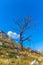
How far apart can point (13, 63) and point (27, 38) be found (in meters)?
22.2

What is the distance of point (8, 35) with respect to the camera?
57.5 m

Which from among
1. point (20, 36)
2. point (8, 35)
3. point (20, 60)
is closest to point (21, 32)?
point (20, 36)

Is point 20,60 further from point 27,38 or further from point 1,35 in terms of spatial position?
point 1,35

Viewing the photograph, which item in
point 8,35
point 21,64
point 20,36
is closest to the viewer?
point 21,64

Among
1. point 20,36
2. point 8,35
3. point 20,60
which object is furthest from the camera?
point 8,35

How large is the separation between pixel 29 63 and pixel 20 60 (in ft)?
3.64

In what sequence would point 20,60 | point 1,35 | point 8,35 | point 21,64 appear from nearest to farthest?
point 21,64
point 20,60
point 1,35
point 8,35

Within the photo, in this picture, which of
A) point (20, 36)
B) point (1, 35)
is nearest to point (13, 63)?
point (20, 36)

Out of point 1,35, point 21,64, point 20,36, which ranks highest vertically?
point 1,35

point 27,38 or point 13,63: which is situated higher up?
point 27,38

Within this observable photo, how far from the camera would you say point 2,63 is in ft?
63.9

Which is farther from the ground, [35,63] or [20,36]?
[20,36]

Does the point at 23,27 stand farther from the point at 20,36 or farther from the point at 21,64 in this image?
the point at 21,64

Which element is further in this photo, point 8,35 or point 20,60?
point 8,35
